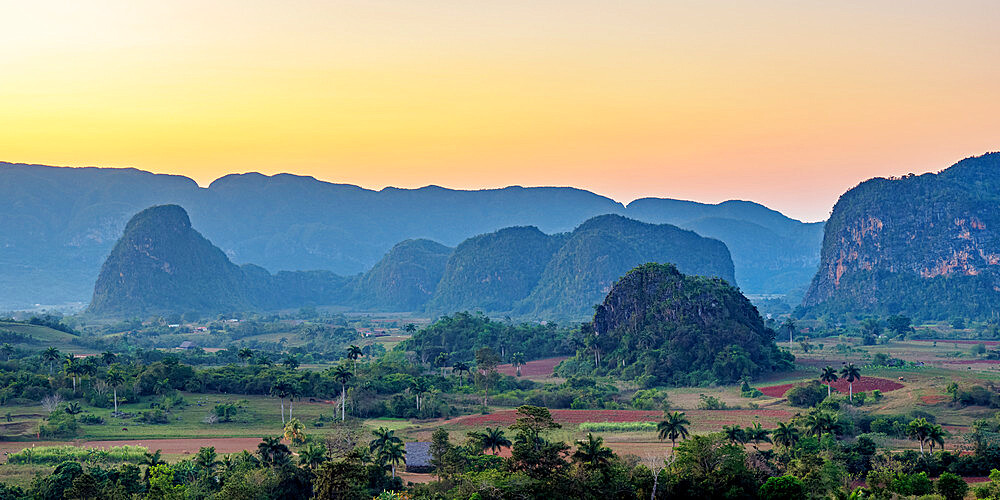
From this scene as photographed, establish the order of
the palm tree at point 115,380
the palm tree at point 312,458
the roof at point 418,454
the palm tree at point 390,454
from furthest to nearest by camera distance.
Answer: the palm tree at point 115,380
the roof at point 418,454
the palm tree at point 390,454
the palm tree at point 312,458

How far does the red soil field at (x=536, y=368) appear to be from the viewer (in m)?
95.1

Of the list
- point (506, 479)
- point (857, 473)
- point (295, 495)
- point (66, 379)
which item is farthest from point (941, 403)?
point (66, 379)

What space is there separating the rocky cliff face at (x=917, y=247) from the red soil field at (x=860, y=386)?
83.5 m

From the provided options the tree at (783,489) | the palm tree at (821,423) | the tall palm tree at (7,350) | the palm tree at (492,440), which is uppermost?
the tall palm tree at (7,350)

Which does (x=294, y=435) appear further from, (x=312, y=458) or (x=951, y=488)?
(x=951, y=488)

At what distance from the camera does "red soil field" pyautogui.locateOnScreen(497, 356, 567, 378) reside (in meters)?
95.1

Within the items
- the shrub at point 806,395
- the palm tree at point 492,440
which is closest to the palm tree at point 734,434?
the palm tree at point 492,440

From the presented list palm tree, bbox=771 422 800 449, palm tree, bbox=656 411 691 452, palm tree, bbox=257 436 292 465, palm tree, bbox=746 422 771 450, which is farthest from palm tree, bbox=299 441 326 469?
palm tree, bbox=771 422 800 449

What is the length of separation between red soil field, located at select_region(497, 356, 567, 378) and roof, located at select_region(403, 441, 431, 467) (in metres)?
40.6

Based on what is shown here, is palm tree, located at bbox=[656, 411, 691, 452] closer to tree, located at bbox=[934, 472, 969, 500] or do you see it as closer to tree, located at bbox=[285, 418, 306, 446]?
tree, located at bbox=[934, 472, 969, 500]

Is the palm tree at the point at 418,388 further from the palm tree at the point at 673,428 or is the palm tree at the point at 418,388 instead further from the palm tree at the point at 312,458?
the palm tree at the point at 312,458

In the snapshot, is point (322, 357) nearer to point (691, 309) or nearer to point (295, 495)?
point (691, 309)

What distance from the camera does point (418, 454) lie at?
165 feet

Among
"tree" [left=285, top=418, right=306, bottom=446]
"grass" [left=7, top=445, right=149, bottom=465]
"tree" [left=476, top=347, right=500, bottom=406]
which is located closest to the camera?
"grass" [left=7, top=445, right=149, bottom=465]
